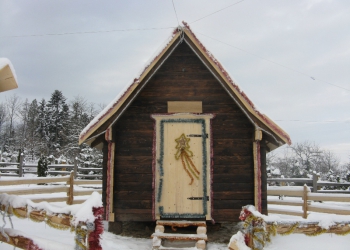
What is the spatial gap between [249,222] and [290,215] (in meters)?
7.76

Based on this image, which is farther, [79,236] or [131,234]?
[131,234]

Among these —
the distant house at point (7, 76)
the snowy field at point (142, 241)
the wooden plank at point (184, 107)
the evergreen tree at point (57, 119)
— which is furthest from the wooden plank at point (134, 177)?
the evergreen tree at point (57, 119)

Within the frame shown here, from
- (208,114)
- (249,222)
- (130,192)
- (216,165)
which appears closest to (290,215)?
(216,165)

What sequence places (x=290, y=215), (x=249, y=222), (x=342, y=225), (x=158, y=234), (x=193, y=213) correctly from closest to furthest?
(x=249, y=222), (x=342, y=225), (x=158, y=234), (x=193, y=213), (x=290, y=215)

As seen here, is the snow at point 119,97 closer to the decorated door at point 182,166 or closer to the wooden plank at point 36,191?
the decorated door at point 182,166

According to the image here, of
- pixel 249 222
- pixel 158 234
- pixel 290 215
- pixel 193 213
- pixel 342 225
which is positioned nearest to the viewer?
pixel 249 222

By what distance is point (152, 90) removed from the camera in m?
7.89

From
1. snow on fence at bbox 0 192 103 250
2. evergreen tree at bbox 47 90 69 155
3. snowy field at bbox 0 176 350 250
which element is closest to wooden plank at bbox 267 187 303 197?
snowy field at bbox 0 176 350 250

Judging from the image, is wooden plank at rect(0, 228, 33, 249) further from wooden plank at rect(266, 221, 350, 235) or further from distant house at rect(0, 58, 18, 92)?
wooden plank at rect(266, 221, 350, 235)

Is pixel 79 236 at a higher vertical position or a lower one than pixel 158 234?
higher

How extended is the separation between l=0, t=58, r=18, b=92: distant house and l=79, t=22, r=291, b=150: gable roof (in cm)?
272

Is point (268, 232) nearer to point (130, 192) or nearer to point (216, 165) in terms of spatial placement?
point (216, 165)

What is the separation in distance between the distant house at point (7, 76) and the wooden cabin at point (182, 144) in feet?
9.28

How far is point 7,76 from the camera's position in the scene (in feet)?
14.4
